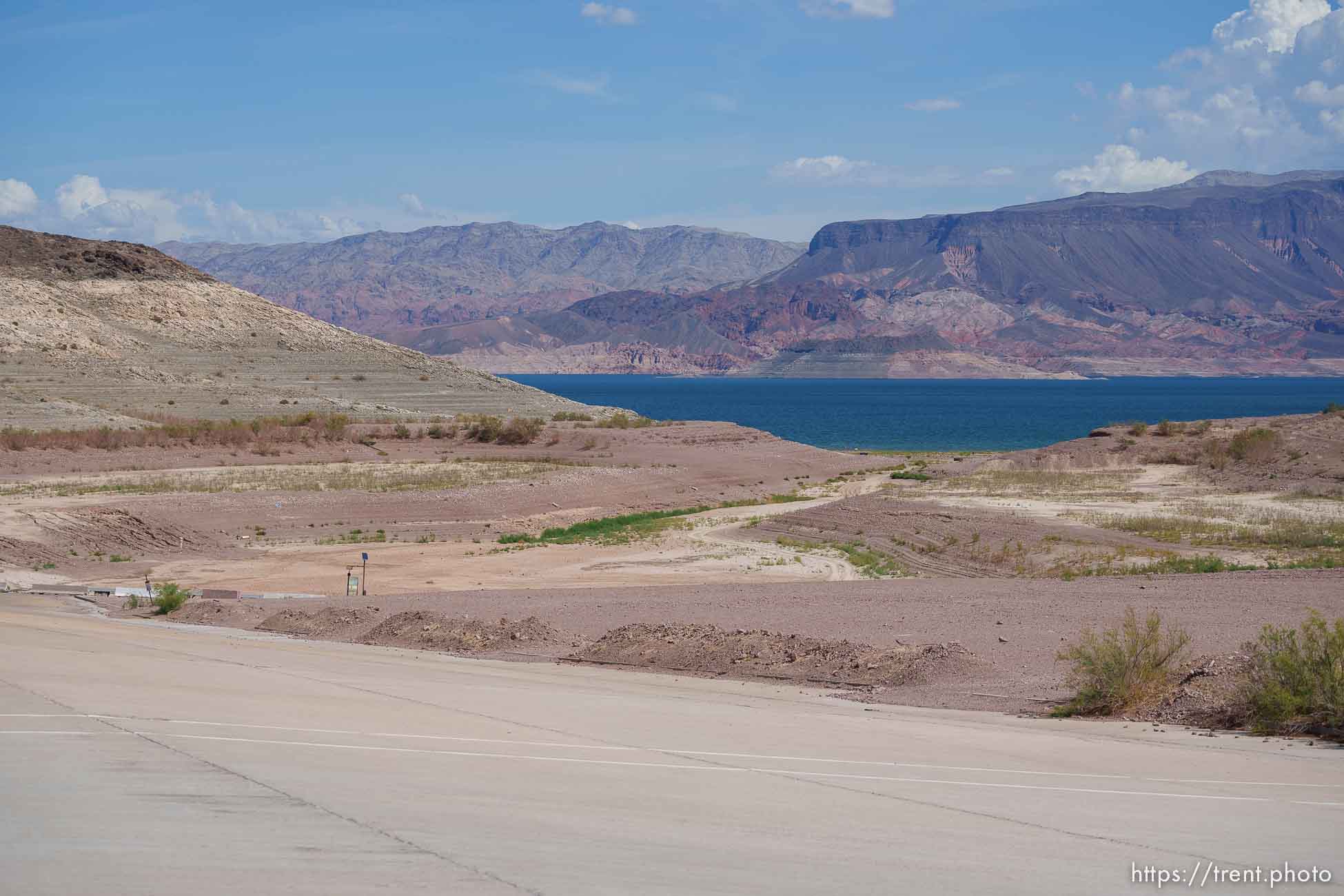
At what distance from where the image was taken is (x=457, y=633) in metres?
18.5

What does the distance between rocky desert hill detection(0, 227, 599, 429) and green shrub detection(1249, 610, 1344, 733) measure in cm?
5979

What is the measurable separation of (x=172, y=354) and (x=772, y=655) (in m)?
77.4

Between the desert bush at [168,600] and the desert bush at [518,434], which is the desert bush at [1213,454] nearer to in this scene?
the desert bush at [518,434]

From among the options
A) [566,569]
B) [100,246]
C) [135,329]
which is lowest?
[566,569]

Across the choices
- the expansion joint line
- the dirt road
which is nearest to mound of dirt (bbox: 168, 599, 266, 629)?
the dirt road

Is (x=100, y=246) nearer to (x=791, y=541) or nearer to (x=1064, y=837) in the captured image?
(x=791, y=541)

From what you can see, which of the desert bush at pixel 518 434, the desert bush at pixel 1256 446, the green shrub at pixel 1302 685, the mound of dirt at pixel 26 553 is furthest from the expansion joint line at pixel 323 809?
the desert bush at pixel 518 434

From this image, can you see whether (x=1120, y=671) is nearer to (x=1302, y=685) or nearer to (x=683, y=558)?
(x=1302, y=685)

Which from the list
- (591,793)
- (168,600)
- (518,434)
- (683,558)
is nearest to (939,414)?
(518,434)

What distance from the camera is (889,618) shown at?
762 inches

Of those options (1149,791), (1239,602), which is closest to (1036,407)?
(1239,602)

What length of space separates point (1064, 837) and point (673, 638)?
9197 mm

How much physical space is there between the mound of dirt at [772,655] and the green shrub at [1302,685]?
3.74m

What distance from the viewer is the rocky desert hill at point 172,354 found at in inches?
2872
